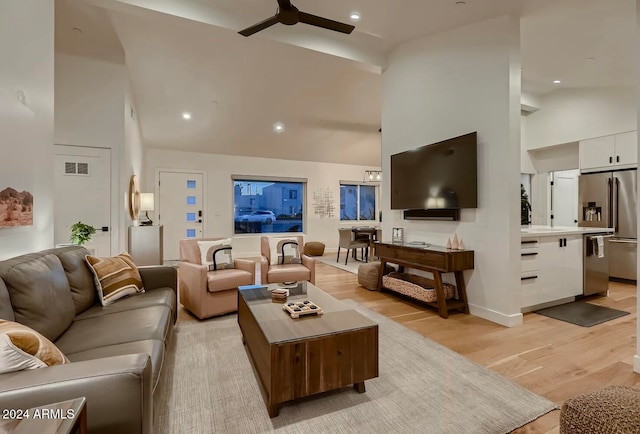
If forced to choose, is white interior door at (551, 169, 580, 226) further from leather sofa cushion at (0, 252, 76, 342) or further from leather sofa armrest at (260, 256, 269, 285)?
leather sofa cushion at (0, 252, 76, 342)

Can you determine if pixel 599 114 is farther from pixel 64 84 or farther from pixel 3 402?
pixel 64 84

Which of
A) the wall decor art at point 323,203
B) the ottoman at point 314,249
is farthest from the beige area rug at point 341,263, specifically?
the wall decor art at point 323,203

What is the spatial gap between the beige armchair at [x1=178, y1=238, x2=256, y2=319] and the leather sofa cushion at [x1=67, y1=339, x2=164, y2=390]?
1.40 meters

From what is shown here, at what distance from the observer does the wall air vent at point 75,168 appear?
156 inches

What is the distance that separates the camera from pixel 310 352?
5.43 feet

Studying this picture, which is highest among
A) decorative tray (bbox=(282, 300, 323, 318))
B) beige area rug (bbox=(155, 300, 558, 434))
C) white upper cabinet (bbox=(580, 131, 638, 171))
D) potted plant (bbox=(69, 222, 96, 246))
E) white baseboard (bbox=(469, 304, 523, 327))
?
white upper cabinet (bbox=(580, 131, 638, 171))

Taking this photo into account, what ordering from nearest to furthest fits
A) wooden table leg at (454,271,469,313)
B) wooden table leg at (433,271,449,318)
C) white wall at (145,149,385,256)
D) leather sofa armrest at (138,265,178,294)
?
leather sofa armrest at (138,265,178,294) < wooden table leg at (433,271,449,318) < wooden table leg at (454,271,469,313) < white wall at (145,149,385,256)

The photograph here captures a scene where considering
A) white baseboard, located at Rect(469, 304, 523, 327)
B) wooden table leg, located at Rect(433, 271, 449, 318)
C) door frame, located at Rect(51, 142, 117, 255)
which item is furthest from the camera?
door frame, located at Rect(51, 142, 117, 255)

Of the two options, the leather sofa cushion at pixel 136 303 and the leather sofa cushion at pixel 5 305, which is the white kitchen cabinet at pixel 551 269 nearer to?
the leather sofa cushion at pixel 136 303

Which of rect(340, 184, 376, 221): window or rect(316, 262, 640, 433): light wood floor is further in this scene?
rect(340, 184, 376, 221): window

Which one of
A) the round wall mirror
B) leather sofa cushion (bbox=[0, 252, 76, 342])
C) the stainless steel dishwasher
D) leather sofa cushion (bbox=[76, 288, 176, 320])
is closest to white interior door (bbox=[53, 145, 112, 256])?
the round wall mirror

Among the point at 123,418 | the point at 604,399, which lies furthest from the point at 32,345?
the point at 604,399

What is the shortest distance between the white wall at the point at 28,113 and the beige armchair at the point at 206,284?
1.18 meters

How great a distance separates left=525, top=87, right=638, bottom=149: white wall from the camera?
466 cm
